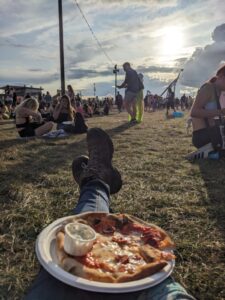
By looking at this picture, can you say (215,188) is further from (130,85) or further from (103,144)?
(130,85)

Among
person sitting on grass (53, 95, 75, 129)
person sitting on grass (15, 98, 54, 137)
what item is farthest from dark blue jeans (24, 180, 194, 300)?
person sitting on grass (53, 95, 75, 129)

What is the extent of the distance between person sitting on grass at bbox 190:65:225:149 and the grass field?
1.40 ft

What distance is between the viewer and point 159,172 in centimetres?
441

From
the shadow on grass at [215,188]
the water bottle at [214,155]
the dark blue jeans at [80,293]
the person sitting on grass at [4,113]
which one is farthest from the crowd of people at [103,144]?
the person sitting on grass at [4,113]

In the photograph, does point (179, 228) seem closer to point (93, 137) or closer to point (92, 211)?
point (92, 211)

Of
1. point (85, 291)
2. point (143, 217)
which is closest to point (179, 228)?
point (143, 217)

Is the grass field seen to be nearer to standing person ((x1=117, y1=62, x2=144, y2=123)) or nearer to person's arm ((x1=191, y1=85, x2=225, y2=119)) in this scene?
person's arm ((x1=191, y1=85, x2=225, y2=119))

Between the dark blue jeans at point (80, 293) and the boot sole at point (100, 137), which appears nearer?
the dark blue jeans at point (80, 293)

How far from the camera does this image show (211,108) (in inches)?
196

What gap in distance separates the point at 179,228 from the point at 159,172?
5.96 ft

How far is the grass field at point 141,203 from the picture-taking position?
6.66 feet

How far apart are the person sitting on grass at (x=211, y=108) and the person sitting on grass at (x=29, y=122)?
13.9 feet

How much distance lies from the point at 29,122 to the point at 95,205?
6298 millimetres

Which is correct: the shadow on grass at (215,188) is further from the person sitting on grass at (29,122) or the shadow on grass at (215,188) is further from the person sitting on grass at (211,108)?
the person sitting on grass at (29,122)
